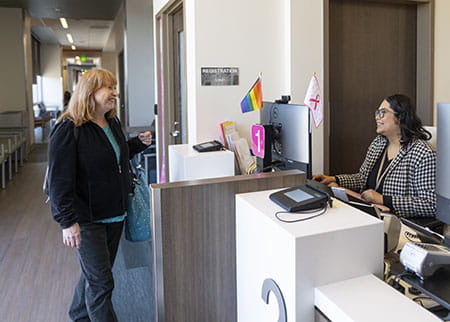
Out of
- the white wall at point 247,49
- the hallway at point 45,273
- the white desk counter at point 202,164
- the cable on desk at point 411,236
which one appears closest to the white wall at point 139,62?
the hallway at point 45,273

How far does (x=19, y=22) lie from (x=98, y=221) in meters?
8.20

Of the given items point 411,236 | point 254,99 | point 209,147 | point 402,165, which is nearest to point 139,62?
point 209,147

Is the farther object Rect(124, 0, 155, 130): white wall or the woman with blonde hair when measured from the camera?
Rect(124, 0, 155, 130): white wall

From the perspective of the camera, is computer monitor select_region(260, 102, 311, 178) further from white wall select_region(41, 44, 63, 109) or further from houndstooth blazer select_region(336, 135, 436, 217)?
white wall select_region(41, 44, 63, 109)

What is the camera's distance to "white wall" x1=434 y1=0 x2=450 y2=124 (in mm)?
3789

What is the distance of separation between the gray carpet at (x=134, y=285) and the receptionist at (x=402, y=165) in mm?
1497

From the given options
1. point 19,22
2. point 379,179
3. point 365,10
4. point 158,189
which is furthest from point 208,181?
point 19,22

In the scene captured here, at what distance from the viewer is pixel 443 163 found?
141cm

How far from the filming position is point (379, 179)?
270cm

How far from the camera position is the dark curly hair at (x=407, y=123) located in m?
2.51

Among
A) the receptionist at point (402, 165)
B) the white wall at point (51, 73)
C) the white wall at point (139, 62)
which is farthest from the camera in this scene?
the white wall at point (51, 73)

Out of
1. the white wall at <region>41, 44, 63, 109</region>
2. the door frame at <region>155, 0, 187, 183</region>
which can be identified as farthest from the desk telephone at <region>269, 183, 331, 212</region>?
the white wall at <region>41, 44, 63, 109</region>

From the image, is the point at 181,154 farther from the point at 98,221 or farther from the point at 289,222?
the point at 289,222

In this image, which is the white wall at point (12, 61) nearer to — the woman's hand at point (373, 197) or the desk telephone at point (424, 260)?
the woman's hand at point (373, 197)
